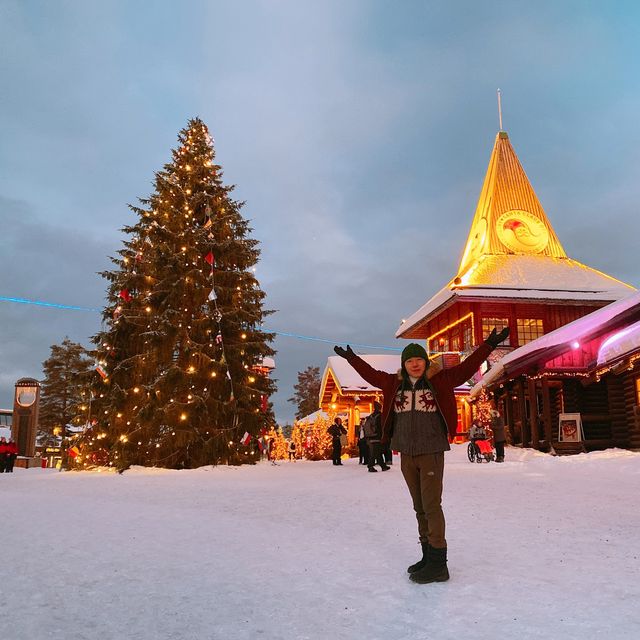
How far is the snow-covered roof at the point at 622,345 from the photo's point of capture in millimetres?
17188

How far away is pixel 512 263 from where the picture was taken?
35.0 m

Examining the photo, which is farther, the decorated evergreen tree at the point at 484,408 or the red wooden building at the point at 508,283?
the red wooden building at the point at 508,283

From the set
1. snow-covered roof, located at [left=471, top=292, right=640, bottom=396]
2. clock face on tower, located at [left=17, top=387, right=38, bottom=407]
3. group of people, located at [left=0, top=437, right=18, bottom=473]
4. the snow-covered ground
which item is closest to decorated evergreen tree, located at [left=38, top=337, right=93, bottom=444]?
clock face on tower, located at [left=17, top=387, right=38, bottom=407]

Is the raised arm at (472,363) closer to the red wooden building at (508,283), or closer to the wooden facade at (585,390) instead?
the wooden facade at (585,390)

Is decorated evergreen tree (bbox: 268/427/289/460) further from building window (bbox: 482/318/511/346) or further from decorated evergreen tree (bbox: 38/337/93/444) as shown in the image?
decorated evergreen tree (bbox: 38/337/93/444)

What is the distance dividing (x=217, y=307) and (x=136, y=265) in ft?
10.7

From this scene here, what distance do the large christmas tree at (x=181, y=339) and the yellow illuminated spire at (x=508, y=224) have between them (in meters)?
19.9

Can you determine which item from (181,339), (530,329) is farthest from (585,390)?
(181,339)

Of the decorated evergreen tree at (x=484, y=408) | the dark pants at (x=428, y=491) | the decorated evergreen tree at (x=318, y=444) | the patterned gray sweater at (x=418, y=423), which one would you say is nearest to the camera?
the dark pants at (x=428, y=491)

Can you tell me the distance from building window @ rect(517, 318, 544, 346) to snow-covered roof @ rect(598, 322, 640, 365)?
13695mm

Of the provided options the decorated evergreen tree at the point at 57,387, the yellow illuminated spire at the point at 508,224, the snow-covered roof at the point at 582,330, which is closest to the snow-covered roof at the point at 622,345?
the snow-covered roof at the point at 582,330

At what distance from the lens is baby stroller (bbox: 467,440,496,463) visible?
19.0 meters

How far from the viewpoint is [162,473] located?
15727mm

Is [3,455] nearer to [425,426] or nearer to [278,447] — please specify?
[278,447]
